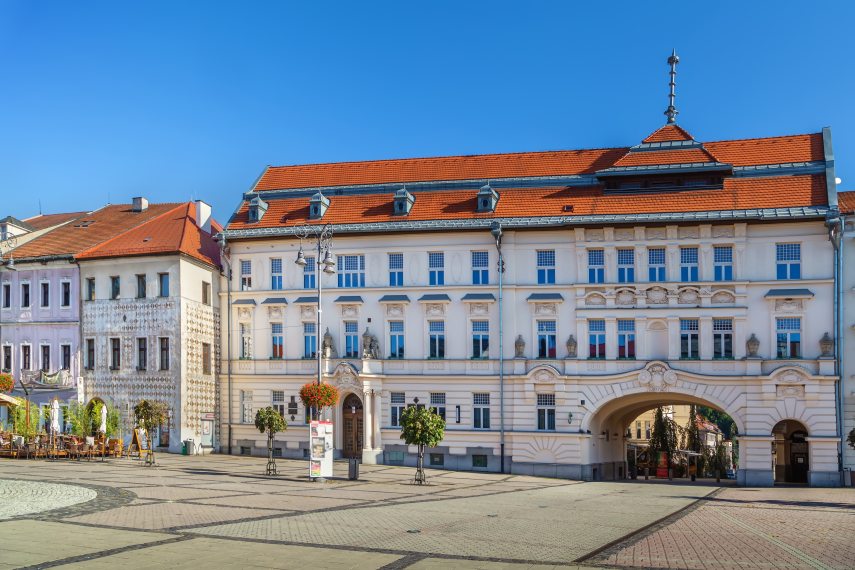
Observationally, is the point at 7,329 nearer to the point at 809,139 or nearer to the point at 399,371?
the point at 399,371

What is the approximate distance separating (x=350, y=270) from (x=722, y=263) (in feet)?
60.4

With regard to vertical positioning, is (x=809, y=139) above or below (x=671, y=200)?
above

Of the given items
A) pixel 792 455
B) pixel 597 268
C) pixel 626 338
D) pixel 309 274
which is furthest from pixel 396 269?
pixel 792 455

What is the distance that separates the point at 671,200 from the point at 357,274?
52.8 ft

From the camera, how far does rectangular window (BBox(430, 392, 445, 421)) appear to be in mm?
47406

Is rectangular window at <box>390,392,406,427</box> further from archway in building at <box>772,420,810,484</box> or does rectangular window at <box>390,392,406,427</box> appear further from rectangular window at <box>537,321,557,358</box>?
archway in building at <box>772,420,810,484</box>

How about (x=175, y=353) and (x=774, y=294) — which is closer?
(x=774, y=294)

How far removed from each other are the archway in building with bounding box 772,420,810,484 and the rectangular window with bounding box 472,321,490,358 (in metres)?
14.8

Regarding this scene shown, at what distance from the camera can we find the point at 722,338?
4425cm

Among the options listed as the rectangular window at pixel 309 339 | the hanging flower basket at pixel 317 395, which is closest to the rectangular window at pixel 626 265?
the hanging flower basket at pixel 317 395

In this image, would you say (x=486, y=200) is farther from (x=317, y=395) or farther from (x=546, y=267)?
(x=317, y=395)

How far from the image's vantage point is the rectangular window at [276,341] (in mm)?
49594

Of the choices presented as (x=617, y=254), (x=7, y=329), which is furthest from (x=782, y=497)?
(x=7, y=329)

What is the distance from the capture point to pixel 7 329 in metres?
52.3
